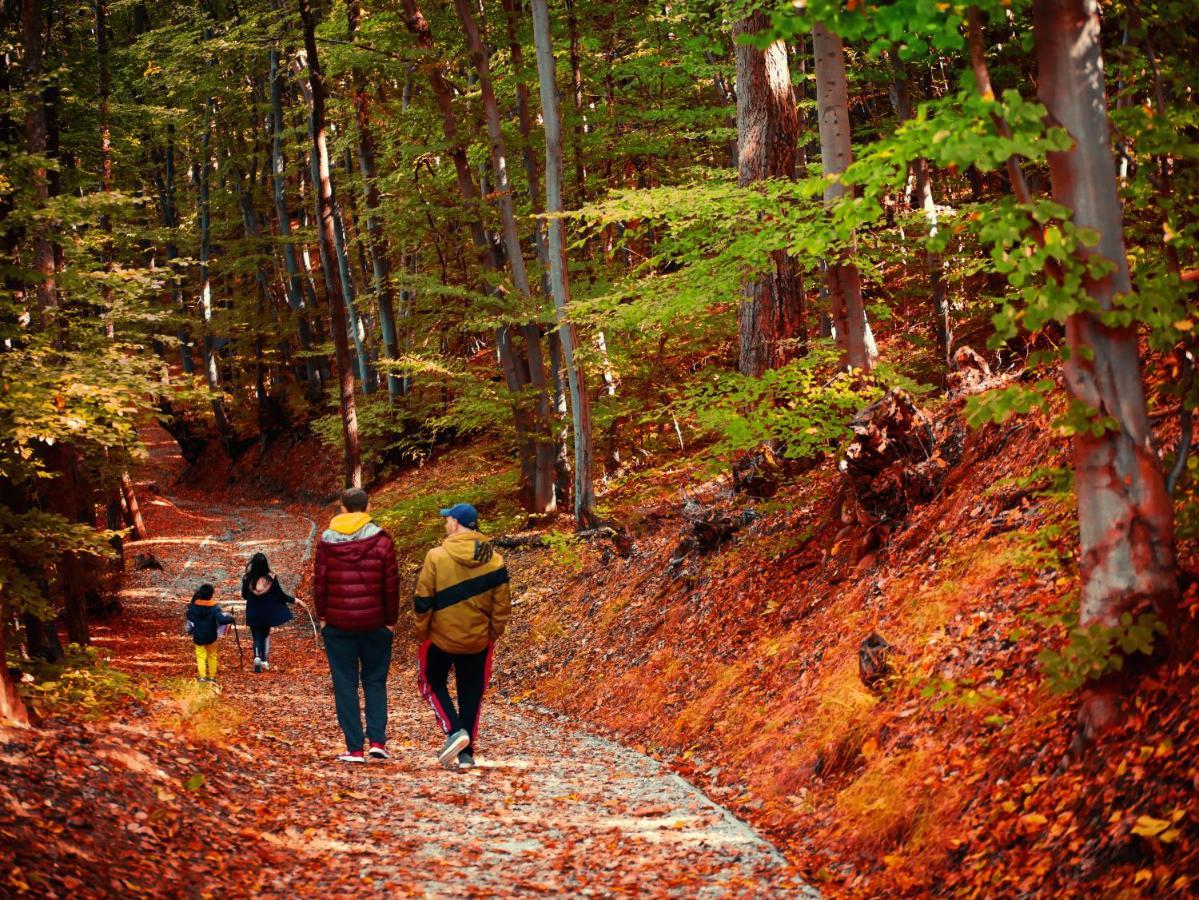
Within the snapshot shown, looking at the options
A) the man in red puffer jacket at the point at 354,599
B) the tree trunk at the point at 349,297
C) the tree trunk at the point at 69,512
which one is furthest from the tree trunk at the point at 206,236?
the man in red puffer jacket at the point at 354,599

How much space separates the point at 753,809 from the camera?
21.0 feet

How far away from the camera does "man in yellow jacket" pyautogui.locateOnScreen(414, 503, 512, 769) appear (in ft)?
25.0

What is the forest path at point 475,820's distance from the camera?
5141 mm

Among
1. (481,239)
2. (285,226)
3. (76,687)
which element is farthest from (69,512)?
(285,226)

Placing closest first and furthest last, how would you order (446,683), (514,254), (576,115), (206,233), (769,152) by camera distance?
(446,683), (769,152), (576,115), (514,254), (206,233)

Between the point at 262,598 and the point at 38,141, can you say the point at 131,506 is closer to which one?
the point at 262,598

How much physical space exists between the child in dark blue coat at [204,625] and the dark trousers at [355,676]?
602 cm

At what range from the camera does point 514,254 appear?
17.3m

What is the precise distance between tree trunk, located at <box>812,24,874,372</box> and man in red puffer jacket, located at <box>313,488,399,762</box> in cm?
450

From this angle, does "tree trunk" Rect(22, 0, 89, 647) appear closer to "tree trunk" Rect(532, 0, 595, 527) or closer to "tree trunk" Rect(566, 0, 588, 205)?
"tree trunk" Rect(532, 0, 595, 527)

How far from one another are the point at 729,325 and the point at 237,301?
78.0ft

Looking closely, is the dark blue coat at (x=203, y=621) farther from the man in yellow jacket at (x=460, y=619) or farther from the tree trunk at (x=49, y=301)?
the man in yellow jacket at (x=460, y=619)

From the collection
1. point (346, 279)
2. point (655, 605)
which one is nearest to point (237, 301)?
point (346, 279)

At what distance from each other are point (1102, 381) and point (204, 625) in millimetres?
11809
